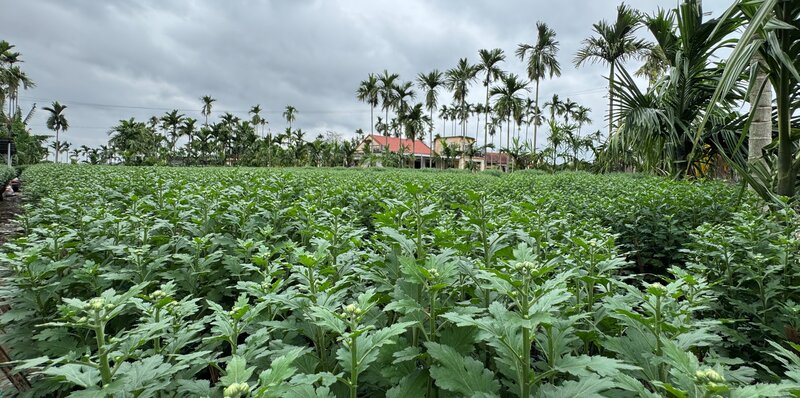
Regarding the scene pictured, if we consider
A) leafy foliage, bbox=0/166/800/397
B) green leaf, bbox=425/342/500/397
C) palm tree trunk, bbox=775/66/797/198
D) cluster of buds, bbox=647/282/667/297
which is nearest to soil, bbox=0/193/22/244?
leafy foliage, bbox=0/166/800/397

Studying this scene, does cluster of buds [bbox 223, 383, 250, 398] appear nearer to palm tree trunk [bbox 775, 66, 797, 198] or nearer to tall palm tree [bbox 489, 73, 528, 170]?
palm tree trunk [bbox 775, 66, 797, 198]

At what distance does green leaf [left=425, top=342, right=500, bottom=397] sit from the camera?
1040 mm

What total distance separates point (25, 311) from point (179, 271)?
68 centimetres

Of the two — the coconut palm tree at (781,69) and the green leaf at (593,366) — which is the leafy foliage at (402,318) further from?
the coconut palm tree at (781,69)

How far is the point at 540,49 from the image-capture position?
3438 centimetres

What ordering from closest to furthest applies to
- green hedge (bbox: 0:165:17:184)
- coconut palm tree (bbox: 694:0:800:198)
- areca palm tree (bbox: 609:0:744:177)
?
coconut palm tree (bbox: 694:0:800:198) → areca palm tree (bbox: 609:0:744:177) → green hedge (bbox: 0:165:17:184)

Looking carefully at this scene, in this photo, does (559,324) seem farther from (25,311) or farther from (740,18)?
(740,18)

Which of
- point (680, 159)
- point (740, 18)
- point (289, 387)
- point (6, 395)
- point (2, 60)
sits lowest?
point (6, 395)

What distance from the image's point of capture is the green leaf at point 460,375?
1.04m

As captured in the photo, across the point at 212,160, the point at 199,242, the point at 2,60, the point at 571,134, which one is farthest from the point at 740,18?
the point at 212,160

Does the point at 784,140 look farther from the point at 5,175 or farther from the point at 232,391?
the point at 5,175

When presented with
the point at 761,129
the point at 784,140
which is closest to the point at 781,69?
the point at 784,140

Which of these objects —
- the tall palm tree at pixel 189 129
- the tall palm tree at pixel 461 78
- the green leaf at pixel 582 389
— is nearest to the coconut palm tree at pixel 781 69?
the green leaf at pixel 582 389

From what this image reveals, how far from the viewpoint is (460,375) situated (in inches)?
42.3
